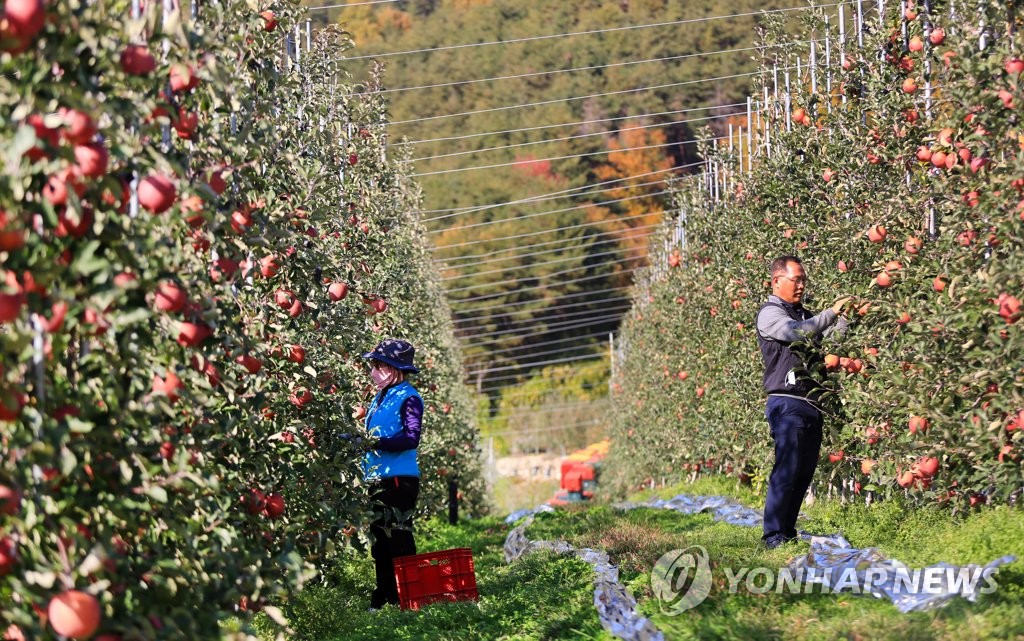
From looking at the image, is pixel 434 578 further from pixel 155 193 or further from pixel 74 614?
pixel 74 614

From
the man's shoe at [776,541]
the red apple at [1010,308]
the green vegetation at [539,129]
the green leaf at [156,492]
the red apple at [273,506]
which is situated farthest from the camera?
the green vegetation at [539,129]

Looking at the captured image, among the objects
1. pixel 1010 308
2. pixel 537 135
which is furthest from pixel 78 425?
pixel 537 135

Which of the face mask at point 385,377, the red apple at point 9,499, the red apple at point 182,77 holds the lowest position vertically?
the face mask at point 385,377

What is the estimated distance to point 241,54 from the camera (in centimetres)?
492

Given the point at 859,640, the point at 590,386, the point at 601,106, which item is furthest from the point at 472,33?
the point at 859,640

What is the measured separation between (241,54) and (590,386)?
158 feet

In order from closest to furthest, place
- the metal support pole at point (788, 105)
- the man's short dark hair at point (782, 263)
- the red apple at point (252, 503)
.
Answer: the red apple at point (252, 503)
the man's short dark hair at point (782, 263)
the metal support pole at point (788, 105)

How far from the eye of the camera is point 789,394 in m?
6.74

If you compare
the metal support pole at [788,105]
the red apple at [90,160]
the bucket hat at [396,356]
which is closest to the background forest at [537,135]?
the metal support pole at [788,105]

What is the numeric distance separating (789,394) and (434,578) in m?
2.34

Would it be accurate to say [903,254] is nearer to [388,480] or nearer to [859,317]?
[859,317]

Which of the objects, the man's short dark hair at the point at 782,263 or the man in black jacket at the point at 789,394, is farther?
the man's short dark hair at the point at 782,263

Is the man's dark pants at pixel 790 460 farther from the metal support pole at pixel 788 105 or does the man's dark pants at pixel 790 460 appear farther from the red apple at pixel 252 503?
the metal support pole at pixel 788 105

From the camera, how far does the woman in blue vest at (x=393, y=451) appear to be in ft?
22.7
